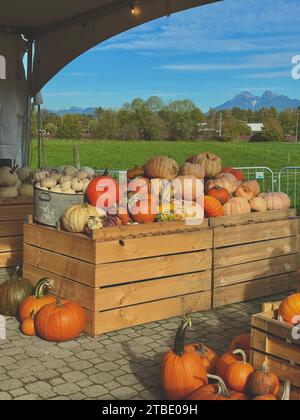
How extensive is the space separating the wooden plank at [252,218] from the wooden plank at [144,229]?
0.14m

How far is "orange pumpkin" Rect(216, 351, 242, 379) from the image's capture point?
129 inches

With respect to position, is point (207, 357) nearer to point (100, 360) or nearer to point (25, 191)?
point (100, 360)

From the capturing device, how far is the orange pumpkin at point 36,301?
14.9 feet

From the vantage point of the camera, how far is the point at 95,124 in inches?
1982

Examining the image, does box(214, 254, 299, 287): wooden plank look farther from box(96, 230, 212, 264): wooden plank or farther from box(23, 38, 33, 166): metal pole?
box(23, 38, 33, 166): metal pole

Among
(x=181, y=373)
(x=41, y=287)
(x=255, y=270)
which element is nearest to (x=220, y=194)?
(x=255, y=270)

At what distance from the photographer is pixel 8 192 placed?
21.8ft

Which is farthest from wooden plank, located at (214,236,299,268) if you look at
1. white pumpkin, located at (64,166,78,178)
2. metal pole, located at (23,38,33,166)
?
metal pole, located at (23,38,33,166)

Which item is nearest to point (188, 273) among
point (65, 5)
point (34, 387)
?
point (34, 387)

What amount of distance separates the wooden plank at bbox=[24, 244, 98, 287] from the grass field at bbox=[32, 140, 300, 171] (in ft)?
103

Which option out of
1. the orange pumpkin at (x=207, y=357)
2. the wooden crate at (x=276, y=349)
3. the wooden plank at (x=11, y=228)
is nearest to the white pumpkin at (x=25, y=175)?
the wooden plank at (x=11, y=228)

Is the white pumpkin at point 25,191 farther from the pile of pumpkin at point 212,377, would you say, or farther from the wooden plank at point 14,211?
the pile of pumpkin at point 212,377
